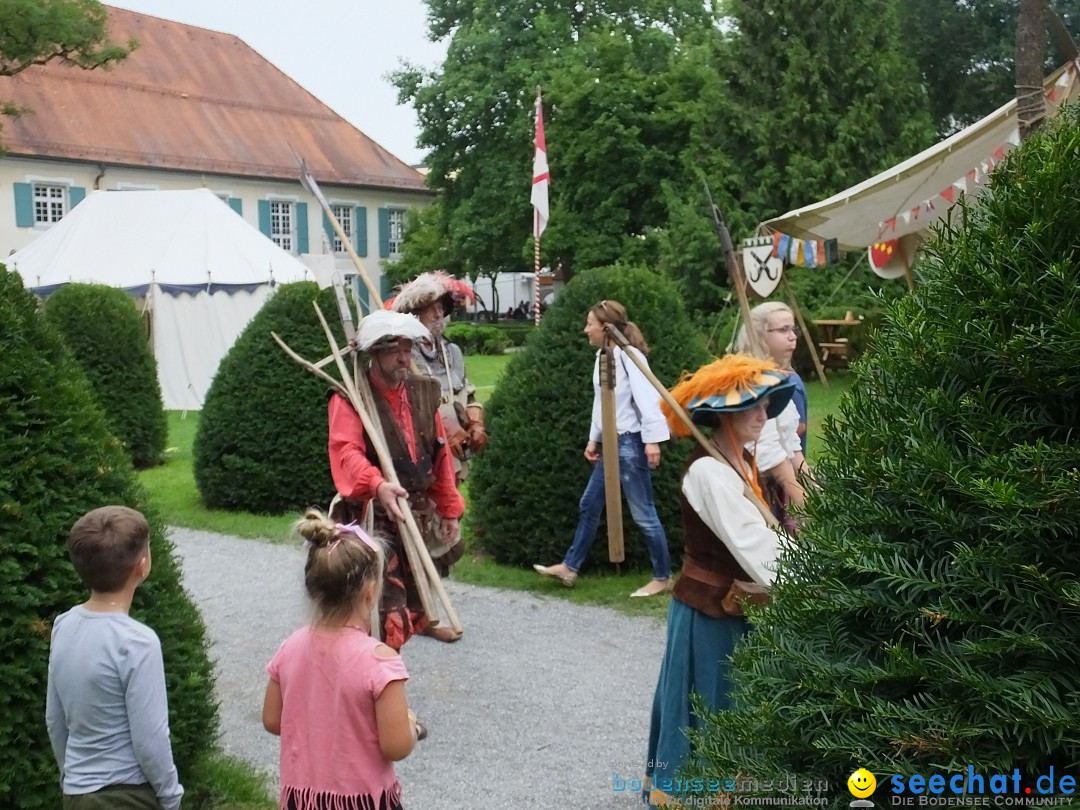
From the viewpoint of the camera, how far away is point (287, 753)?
2709 millimetres

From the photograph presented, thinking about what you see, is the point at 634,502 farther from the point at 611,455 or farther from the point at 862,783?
the point at 862,783

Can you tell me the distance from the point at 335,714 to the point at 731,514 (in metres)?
1.24

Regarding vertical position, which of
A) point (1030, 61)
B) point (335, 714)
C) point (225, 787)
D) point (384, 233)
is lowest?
point (225, 787)

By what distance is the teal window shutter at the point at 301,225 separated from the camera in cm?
4475

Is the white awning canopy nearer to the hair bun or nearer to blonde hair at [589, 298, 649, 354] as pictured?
blonde hair at [589, 298, 649, 354]

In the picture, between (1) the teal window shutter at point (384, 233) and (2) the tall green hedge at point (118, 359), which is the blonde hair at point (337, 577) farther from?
(1) the teal window shutter at point (384, 233)

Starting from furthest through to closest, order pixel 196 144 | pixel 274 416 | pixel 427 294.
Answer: pixel 196 144, pixel 274 416, pixel 427 294

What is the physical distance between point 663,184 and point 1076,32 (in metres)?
10.5

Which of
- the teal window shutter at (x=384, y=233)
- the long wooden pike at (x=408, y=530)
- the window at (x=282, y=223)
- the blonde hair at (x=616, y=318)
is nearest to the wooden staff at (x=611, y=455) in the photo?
the blonde hair at (x=616, y=318)

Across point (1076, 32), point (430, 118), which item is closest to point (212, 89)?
point (430, 118)

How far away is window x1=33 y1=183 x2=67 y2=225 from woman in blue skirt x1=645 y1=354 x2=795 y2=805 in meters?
38.3

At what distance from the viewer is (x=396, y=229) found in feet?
162

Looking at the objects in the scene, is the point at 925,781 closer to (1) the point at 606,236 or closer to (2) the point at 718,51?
(2) the point at 718,51

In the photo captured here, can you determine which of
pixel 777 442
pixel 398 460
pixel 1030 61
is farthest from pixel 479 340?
pixel 777 442
